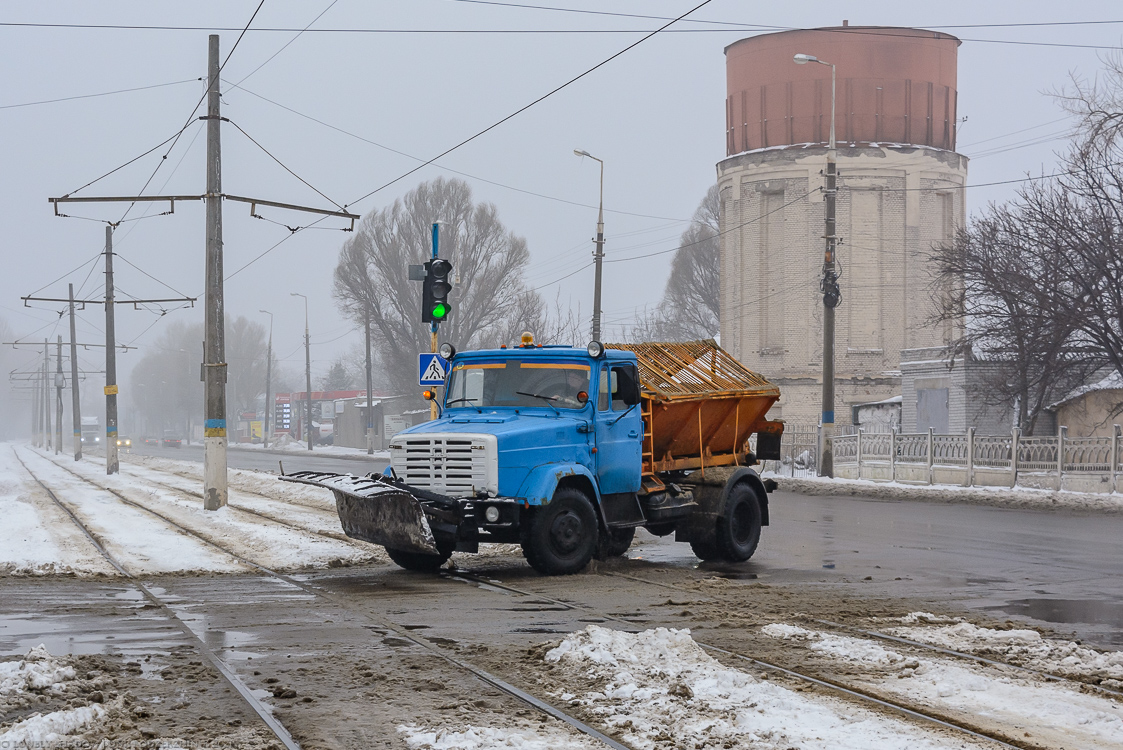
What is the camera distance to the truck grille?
1180 cm

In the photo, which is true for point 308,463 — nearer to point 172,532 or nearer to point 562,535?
point 172,532

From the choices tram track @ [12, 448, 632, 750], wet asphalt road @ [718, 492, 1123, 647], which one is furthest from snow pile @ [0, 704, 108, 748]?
wet asphalt road @ [718, 492, 1123, 647]

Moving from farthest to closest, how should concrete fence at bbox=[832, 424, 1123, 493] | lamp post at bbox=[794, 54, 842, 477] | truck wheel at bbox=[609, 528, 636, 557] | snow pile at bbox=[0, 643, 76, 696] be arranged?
lamp post at bbox=[794, 54, 842, 477] → concrete fence at bbox=[832, 424, 1123, 493] → truck wheel at bbox=[609, 528, 636, 557] → snow pile at bbox=[0, 643, 76, 696]

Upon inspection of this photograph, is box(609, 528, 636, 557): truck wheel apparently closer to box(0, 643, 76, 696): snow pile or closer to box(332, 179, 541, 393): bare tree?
box(0, 643, 76, 696): snow pile

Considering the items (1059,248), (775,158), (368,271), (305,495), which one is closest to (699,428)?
(305,495)

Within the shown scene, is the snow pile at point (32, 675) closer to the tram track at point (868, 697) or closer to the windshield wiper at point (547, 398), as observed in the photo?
the tram track at point (868, 697)

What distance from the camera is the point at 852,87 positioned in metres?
49.2

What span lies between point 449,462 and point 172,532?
7.16m

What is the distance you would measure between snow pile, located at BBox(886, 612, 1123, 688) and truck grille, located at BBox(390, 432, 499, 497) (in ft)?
14.1

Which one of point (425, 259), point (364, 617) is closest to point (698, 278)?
point (425, 259)

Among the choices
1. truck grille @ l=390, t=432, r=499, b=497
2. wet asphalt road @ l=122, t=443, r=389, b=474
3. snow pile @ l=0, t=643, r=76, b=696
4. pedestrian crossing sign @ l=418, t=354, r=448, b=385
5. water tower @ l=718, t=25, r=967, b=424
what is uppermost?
water tower @ l=718, t=25, r=967, b=424

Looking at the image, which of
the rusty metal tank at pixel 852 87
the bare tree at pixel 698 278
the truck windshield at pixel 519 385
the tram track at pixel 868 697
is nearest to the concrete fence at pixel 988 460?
the truck windshield at pixel 519 385

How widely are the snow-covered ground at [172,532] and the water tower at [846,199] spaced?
28.1m

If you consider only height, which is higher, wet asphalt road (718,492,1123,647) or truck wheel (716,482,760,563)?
truck wheel (716,482,760,563)
